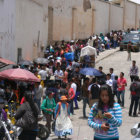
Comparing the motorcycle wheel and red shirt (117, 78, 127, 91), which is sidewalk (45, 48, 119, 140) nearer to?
the motorcycle wheel

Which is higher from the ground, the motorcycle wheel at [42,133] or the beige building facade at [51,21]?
the beige building facade at [51,21]

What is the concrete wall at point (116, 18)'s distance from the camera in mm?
Result: 47969

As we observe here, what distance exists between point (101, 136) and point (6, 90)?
7.22 m

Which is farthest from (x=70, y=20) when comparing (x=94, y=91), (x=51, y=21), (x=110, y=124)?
(x=110, y=124)

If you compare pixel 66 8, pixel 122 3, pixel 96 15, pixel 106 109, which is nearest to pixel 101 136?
pixel 106 109

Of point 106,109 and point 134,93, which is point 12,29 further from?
point 106,109

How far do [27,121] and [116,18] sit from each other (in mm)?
42133

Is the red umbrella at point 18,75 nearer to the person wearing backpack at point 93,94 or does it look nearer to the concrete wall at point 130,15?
the person wearing backpack at point 93,94

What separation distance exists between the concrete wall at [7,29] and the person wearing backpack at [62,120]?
936 centimetres

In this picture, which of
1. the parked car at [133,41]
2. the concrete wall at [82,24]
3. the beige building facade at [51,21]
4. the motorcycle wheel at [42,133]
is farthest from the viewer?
the concrete wall at [82,24]

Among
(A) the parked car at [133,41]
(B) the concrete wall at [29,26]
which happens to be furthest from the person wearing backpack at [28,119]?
(A) the parked car at [133,41]

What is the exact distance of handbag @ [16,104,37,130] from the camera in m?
8.12

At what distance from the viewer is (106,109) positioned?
6.24 metres

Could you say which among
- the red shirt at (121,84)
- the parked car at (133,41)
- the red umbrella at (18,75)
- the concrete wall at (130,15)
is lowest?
the red shirt at (121,84)
